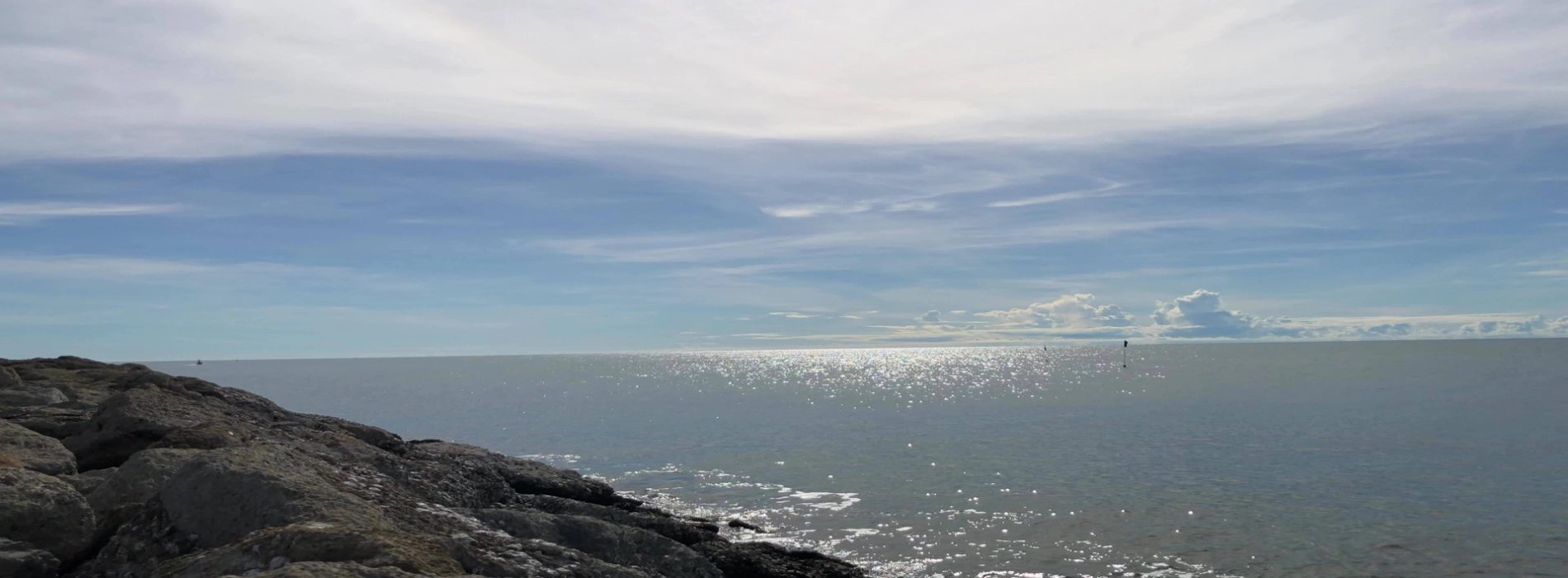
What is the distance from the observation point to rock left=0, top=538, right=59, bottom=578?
881 centimetres

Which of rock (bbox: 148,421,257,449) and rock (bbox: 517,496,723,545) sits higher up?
rock (bbox: 148,421,257,449)

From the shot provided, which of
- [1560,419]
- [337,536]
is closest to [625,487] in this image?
[337,536]

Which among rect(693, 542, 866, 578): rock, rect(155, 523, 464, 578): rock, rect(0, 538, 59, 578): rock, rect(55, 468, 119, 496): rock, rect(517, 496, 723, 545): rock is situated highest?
rect(155, 523, 464, 578): rock

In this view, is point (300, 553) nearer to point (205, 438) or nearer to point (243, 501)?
point (243, 501)

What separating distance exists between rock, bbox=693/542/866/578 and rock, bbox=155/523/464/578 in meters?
10.4

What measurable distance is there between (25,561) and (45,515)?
673mm

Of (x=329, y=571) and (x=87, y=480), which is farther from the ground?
(x=329, y=571)

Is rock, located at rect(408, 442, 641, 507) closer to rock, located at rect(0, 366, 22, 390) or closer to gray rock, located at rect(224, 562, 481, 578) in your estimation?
rock, located at rect(0, 366, 22, 390)

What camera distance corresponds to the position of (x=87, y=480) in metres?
11.9

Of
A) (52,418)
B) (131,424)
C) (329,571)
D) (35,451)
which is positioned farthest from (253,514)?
(52,418)

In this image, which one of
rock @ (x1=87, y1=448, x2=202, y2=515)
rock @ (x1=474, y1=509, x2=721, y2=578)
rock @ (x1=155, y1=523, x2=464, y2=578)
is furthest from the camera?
rock @ (x1=474, y1=509, x2=721, y2=578)

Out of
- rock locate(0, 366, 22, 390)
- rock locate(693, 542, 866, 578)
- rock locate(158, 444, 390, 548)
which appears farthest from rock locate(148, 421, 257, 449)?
rock locate(0, 366, 22, 390)

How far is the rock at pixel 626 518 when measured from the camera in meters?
19.5

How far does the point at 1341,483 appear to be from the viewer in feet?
104
